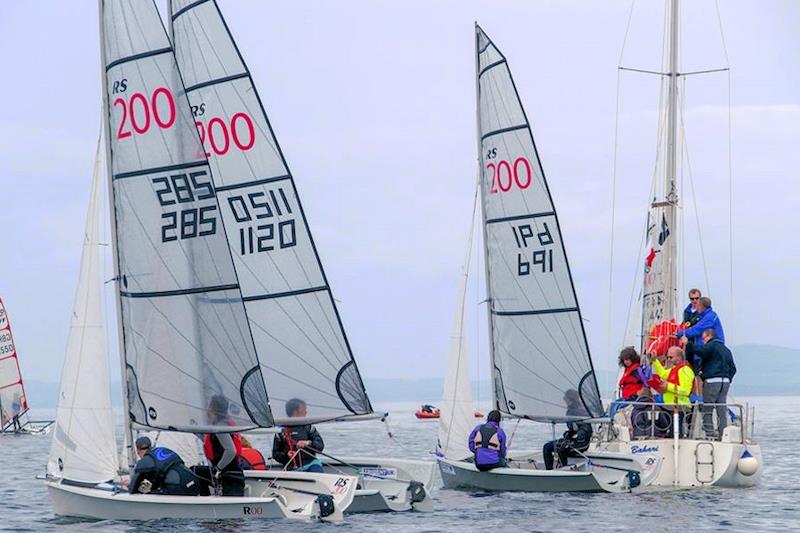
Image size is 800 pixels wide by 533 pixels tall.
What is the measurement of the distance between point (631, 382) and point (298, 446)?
579 cm

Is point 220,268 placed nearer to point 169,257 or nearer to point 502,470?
point 169,257

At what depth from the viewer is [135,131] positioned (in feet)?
56.3

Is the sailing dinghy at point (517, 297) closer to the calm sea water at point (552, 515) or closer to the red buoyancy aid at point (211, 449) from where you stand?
the calm sea water at point (552, 515)

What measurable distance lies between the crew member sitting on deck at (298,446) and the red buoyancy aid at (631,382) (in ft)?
16.8

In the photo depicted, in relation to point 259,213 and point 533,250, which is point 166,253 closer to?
point 259,213

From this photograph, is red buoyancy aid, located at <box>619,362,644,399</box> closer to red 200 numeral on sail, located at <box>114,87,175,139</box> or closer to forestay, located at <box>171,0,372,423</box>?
forestay, located at <box>171,0,372,423</box>

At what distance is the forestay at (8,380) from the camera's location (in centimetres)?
5197

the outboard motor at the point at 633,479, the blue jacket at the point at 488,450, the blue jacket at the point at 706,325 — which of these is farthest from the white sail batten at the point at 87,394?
the blue jacket at the point at 706,325

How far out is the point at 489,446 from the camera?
19.9m

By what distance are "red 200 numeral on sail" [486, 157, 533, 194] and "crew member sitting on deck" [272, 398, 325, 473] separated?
18.8ft

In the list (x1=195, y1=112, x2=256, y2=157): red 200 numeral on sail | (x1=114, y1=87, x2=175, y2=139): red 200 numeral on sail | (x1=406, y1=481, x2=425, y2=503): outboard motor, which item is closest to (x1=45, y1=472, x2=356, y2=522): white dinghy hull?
→ (x1=406, y1=481, x2=425, y2=503): outboard motor

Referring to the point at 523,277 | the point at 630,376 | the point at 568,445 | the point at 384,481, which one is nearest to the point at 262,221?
the point at 384,481

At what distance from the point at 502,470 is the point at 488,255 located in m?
4.55

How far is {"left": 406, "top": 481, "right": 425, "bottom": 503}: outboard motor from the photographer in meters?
17.6
